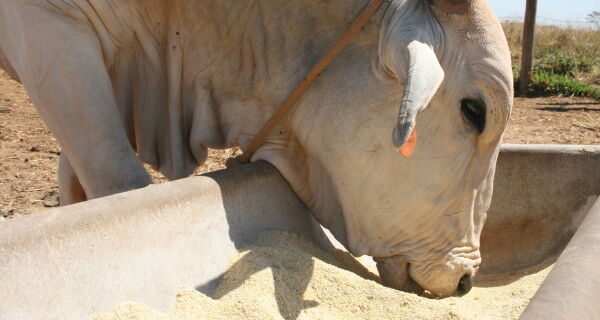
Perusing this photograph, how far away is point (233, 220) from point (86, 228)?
606 mm

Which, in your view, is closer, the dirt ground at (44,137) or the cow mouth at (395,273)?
the cow mouth at (395,273)

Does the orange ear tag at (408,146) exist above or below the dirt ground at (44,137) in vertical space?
above

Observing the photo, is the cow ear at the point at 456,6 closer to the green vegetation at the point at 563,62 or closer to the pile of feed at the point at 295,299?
the pile of feed at the point at 295,299

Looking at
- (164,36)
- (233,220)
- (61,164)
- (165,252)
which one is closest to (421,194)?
(233,220)

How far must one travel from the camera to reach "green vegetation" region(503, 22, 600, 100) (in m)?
9.52

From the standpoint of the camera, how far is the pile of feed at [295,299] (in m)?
1.76

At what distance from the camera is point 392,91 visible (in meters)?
2.22

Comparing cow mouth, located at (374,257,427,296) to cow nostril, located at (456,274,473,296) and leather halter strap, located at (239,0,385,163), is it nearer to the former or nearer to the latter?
cow nostril, located at (456,274,473,296)

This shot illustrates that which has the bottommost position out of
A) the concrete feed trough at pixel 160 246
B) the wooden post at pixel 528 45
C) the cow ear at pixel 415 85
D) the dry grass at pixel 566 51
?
the dry grass at pixel 566 51

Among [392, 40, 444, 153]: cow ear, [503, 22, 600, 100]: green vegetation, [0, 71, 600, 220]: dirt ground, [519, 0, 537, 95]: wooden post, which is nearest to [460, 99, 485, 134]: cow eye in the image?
[392, 40, 444, 153]: cow ear

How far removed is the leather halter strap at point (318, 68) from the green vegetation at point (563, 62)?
24.4 ft

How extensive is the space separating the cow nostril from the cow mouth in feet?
0.45

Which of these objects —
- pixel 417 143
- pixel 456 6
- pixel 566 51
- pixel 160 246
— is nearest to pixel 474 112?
pixel 417 143

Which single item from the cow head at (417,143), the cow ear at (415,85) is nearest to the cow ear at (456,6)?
the cow head at (417,143)
